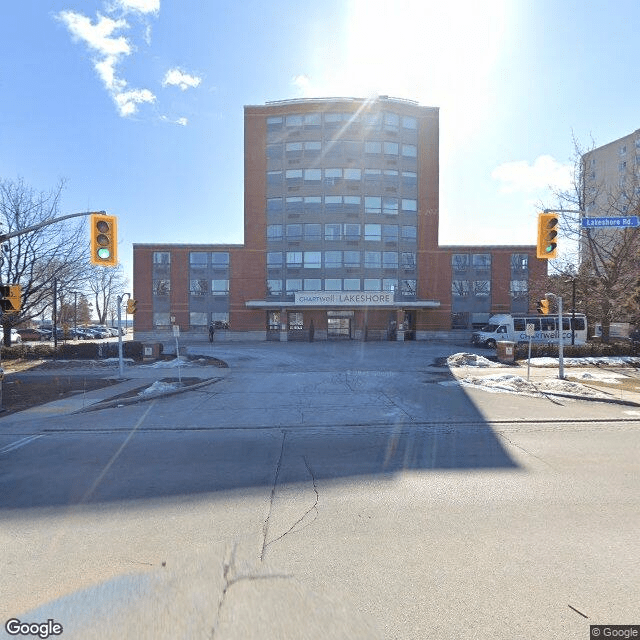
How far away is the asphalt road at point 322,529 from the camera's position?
2604 millimetres

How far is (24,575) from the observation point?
10.2ft

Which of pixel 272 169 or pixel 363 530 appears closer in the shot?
pixel 363 530

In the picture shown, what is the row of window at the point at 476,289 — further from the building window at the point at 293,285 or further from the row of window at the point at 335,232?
the building window at the point at 293,285

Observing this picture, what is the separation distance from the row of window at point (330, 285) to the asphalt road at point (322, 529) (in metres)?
30.3

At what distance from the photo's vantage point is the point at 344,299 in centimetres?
3650

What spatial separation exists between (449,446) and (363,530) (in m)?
3.55

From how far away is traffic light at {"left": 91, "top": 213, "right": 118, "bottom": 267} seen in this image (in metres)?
8.66

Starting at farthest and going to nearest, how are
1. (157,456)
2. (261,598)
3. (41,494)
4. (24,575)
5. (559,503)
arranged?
(157,456) → (41,494) → (559,503) → (24,575) → (261,598)

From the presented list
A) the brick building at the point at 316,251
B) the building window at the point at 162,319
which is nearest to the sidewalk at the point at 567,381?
the brick building at the point at 316,251

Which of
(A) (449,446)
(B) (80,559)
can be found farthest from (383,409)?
(B) (80,559)

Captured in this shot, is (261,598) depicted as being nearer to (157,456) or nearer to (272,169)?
(157,456)

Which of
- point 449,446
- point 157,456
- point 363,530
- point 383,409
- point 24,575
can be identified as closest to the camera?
point 24,575
